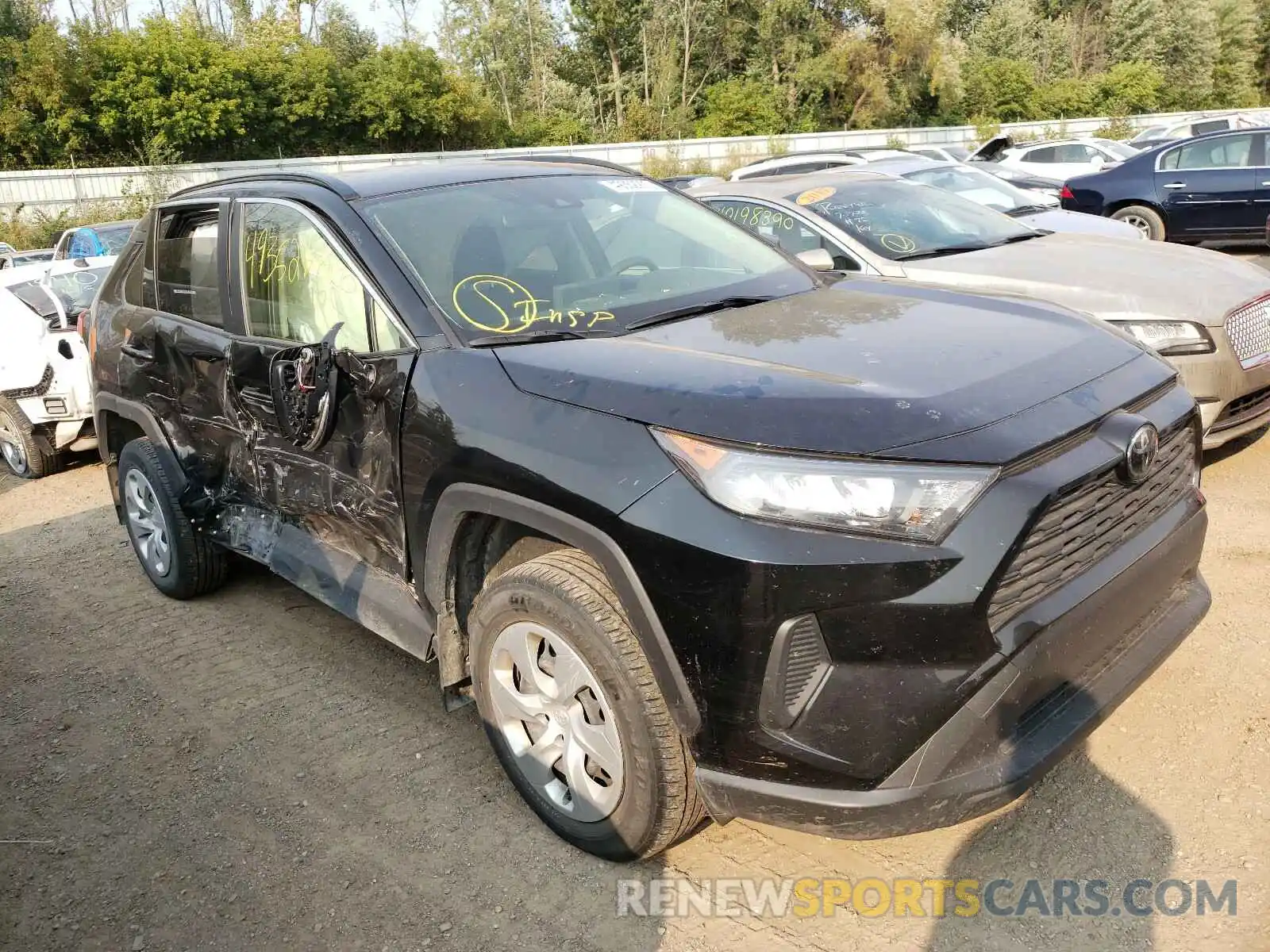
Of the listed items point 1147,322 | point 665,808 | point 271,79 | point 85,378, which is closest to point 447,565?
point 665,808

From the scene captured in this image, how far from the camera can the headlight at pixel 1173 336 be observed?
4.83m

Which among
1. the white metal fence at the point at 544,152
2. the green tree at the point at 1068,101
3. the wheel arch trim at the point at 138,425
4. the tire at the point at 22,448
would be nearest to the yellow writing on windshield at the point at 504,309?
the wheel arch trim at the point at 138,425

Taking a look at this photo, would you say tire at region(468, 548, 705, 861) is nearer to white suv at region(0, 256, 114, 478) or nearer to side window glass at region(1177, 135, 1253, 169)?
white suv at region(0, 256, 114, 478)

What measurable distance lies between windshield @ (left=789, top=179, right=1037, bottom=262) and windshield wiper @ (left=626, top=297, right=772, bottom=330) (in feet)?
9.60

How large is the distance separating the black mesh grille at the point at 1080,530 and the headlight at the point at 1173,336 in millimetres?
2384

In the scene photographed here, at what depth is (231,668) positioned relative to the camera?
13.5 ft

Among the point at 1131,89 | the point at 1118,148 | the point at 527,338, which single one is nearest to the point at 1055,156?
the point at 1118,148

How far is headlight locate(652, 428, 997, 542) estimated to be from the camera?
2174 millimetres

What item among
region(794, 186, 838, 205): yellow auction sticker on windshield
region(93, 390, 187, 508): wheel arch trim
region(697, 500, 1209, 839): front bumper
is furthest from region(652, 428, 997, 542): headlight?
region(794, 186, 838, 205): yellow auction sticker on windshield

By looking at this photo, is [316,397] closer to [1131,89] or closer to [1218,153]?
[1218,153]

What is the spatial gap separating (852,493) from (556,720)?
1.08m

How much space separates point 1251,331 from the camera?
495 cm

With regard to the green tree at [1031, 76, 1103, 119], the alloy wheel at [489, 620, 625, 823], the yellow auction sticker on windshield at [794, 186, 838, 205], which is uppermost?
the green tree at [1031, 76, 1103, 119]

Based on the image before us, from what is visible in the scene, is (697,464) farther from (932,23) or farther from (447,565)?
(932,23)
